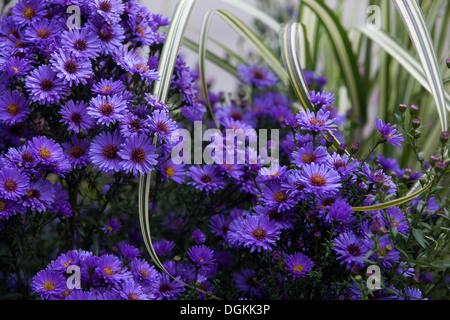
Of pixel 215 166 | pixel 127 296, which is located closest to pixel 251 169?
pixel 215 166

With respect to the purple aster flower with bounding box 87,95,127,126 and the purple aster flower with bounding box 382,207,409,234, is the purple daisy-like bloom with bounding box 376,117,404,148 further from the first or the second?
the purple aster flower with bounding box 87,95,127,126

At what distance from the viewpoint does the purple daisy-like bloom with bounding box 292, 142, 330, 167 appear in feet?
2.52

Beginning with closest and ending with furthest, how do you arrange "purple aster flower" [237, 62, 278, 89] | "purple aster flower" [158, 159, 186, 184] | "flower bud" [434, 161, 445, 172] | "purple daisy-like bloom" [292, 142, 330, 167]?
"flower bud" [434, 161, 445, 172] → "purple daisy-like bloom" [292, 142, 330, 167] → "purple aster flower" [158, 159, 186, 184] → "purple aster flower" [237, 62, 278, 89]

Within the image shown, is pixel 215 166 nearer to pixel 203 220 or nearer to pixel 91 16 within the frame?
pixel 203 220

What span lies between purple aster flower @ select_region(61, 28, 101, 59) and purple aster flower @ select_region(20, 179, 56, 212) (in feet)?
0.69

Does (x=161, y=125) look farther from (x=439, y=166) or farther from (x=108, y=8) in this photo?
(x=439, y=166)

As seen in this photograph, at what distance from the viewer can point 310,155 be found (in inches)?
30.5

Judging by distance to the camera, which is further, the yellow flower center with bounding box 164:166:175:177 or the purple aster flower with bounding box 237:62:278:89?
the purple aster flower with bounding box 237:62:278:89

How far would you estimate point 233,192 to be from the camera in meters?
0.97

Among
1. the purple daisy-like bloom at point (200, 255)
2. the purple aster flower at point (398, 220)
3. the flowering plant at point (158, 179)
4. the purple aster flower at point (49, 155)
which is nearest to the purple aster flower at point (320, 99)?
the flowering plant at point (158, 179)

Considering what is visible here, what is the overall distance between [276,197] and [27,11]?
1.69 ft

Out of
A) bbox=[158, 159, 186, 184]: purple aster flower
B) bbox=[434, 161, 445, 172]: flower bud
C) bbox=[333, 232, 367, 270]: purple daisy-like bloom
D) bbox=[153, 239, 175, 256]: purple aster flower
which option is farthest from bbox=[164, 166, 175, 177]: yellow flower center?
bbox=[434, 161, 445, 172]: flower bud
